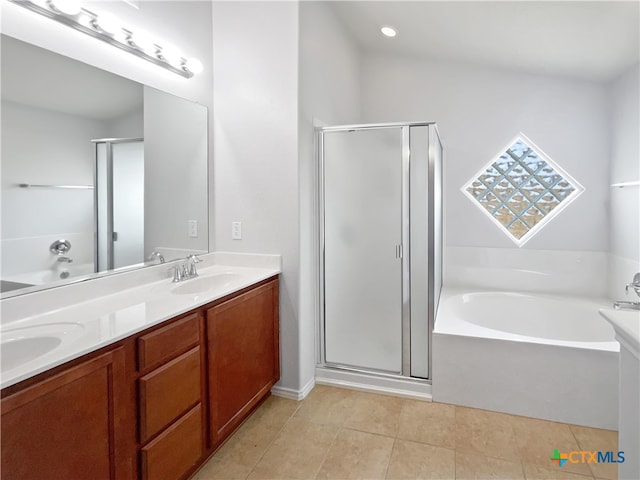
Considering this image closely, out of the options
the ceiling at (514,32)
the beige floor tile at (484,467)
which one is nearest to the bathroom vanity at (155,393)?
the beige floor tile at (484,467)

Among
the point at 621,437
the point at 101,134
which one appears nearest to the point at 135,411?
the point at 101,134

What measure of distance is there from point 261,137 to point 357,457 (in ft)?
6.46

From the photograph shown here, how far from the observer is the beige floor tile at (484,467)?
1851 mm

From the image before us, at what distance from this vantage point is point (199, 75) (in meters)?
2.55

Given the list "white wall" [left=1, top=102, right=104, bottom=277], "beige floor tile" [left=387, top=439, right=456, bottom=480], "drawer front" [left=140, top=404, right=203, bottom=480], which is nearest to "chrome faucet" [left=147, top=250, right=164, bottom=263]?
"white wall" [left=1, top=102, right=104, bottom=277]

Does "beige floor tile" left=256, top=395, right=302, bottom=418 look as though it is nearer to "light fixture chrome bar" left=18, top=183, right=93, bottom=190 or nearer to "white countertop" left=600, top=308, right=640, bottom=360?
"light fixture chrome bar" left=18, top=183, right=93, bottom=190

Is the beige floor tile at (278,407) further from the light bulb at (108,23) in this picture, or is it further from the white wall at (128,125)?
the light bulb at (108,23)

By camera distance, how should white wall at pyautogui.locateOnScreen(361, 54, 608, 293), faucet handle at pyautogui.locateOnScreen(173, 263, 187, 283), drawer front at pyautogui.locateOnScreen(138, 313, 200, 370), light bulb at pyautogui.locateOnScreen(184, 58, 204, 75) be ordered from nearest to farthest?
drawer front at pyautogui.locateOnScreen(138, 313, 200, 370) < faucet handle at pyautogui.locateOnScreen(173, 263, 187, 283) < light bulb at pyautogui.locateOnScreen(184, 58, 204, 75) < white wall at pyautogui.locateOnScreen(361, 54, 608, 293)

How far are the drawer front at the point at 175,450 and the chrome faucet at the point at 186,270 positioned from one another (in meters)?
0.77

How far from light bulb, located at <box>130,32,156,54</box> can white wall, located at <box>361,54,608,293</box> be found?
231cm

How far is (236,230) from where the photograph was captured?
2.68 meters

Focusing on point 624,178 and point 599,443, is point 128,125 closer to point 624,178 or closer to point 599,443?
point 599,443

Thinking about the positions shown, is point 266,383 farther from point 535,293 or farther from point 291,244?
point 535,293

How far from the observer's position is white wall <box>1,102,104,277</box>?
1508 mm
